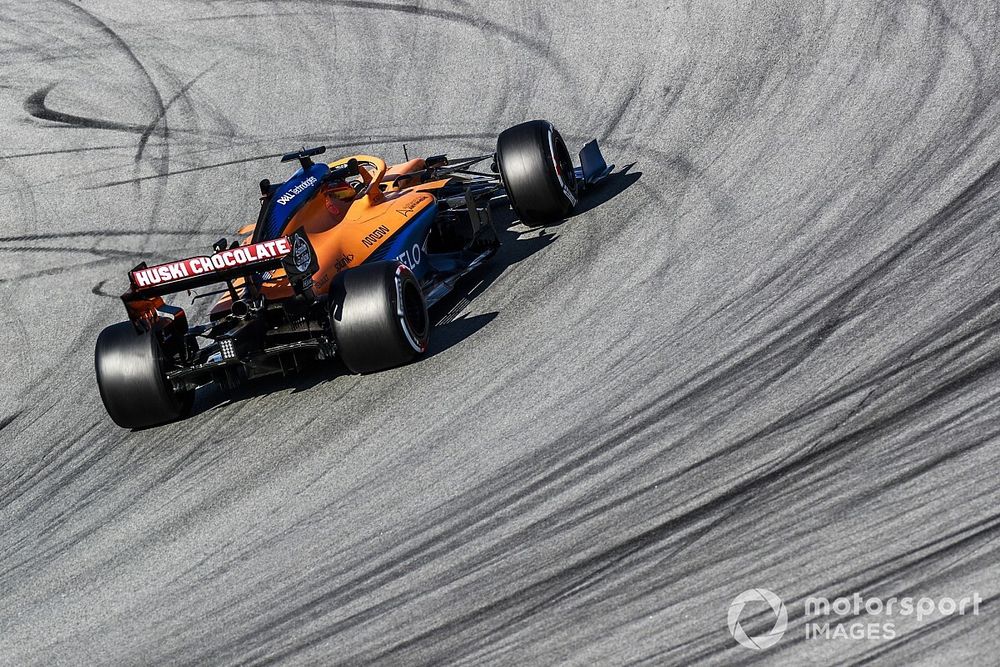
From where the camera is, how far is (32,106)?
17.2m

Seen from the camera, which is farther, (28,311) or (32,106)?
(32,106)

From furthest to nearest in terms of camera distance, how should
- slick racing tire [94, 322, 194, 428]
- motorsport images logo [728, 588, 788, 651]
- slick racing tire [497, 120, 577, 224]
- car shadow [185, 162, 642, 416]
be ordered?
1. slick racing tire [497, 120, 577, 224]
2. car shadow [185, 162, 642, 416]
3. slick racing tire [94, 322, 194, 428]
4. motorsport images logo [728, 588, 788, 651]

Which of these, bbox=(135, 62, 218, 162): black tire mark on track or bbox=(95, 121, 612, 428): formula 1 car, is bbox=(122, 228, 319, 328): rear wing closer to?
bbox=(95, 121, 612, 428): formula 1 car

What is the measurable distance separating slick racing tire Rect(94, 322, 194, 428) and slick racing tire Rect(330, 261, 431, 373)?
1.32 meters

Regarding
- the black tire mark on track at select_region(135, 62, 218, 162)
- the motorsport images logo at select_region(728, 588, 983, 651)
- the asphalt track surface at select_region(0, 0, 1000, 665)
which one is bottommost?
the motorsport images logo at select_region(728, 588, 983, 651)

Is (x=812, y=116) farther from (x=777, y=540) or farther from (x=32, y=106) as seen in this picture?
(x=32, y=106)

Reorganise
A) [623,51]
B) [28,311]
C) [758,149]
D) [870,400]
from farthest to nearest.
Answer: [623,51] < [28,311] < [758,149] < [870,400]

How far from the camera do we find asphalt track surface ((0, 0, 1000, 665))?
561cm

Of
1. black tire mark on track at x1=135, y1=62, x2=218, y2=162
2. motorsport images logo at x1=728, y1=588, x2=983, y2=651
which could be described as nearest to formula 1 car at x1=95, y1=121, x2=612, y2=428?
motorsport images logo at x1=728, y1=588, x2=983, y2=651

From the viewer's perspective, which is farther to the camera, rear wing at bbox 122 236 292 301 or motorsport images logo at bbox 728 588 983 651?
rear wing at bbox 122 236 292 301

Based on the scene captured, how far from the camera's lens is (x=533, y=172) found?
1046 cm

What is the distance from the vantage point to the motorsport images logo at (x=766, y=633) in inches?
196

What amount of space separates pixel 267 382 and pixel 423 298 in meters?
1.49

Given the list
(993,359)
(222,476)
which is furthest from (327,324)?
(993,359)
